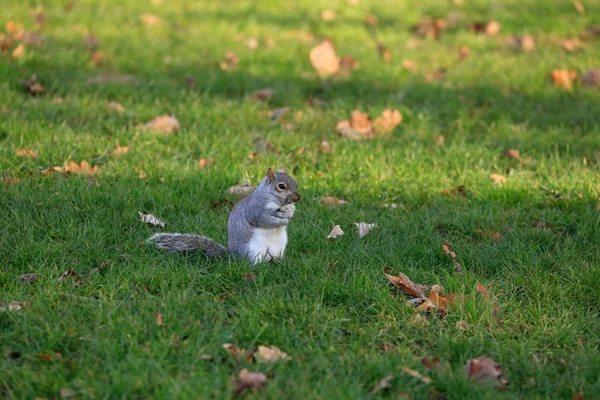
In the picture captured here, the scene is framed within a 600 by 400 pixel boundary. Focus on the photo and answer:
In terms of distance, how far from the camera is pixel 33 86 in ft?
19.5

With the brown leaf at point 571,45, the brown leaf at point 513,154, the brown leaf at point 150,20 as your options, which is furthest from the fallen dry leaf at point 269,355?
the brown leaf at point 571,45

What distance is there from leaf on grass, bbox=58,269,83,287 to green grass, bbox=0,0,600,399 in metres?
0.04

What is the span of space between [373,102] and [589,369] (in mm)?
3794

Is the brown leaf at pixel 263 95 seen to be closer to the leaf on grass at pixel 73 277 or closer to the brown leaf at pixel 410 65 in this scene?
the brown leaf at pixel 410 65

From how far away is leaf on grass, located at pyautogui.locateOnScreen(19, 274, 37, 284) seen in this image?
3.40 metres

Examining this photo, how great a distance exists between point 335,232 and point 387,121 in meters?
1.89

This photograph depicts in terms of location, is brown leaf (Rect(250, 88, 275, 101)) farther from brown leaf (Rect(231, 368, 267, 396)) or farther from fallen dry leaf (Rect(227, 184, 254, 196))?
brown leaf (Rect(231, 368, 267, 396))

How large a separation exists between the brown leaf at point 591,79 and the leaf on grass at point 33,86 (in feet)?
14.9

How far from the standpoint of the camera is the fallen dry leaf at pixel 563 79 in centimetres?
688

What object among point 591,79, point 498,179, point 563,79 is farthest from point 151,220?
point 591,79

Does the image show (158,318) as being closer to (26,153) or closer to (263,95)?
(26,153)

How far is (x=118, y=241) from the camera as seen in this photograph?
3.95 m

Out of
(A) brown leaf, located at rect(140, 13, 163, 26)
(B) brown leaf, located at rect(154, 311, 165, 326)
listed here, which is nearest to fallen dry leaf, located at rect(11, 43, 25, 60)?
(A) brown leaf, located at rect(140, 13, 163, 26)

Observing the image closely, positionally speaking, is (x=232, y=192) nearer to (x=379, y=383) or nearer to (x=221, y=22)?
(x=379, y=383)
